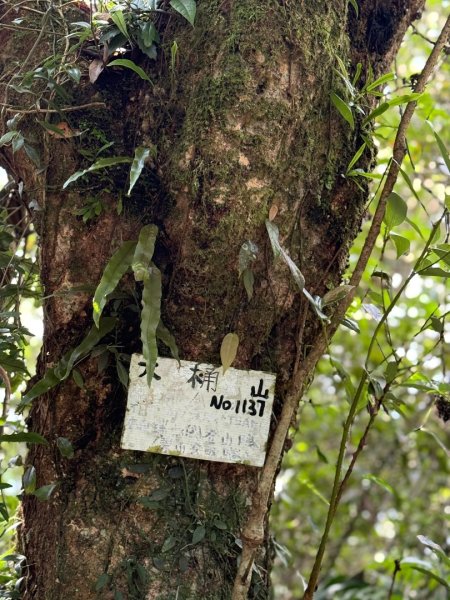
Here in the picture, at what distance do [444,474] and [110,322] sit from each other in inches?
105

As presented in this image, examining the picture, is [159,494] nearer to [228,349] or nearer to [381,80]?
[228,349]

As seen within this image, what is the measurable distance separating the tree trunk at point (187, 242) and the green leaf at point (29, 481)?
0.06 ft

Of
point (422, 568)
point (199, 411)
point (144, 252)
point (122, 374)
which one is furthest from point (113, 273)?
point (422, 568)

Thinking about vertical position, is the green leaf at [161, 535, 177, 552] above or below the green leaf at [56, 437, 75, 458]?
below

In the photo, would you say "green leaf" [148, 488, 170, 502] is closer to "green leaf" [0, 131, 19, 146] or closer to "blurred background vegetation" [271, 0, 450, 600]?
"green leaf" [0, 131, 19, 146]

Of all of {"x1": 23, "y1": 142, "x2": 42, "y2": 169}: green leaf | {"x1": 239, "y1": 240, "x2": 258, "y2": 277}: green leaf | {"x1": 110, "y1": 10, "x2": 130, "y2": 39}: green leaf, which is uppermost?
{"x1": 110, "y1": 10, "x2": 130, "y2": 39}: green leaf

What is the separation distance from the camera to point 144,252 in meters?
1.08

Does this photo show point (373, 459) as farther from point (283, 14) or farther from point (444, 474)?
point (283, 14)

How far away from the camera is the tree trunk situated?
3.68 ft

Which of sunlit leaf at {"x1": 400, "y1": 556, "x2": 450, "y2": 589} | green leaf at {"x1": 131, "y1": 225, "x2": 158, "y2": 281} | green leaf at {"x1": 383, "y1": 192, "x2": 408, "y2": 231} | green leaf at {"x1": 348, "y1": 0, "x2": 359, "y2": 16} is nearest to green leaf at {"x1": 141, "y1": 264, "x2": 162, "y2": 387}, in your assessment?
green leaf at {"x1": 131, "y1": 225, "x2": 158, "y2": 281}

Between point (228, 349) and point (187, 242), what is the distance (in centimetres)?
20

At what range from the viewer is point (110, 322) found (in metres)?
1.12

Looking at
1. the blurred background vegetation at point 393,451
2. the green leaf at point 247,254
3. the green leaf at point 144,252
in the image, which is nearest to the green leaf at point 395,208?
the green leaf at point 247,254

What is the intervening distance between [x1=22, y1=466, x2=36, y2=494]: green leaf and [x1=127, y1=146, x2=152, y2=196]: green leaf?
54 centimetres
